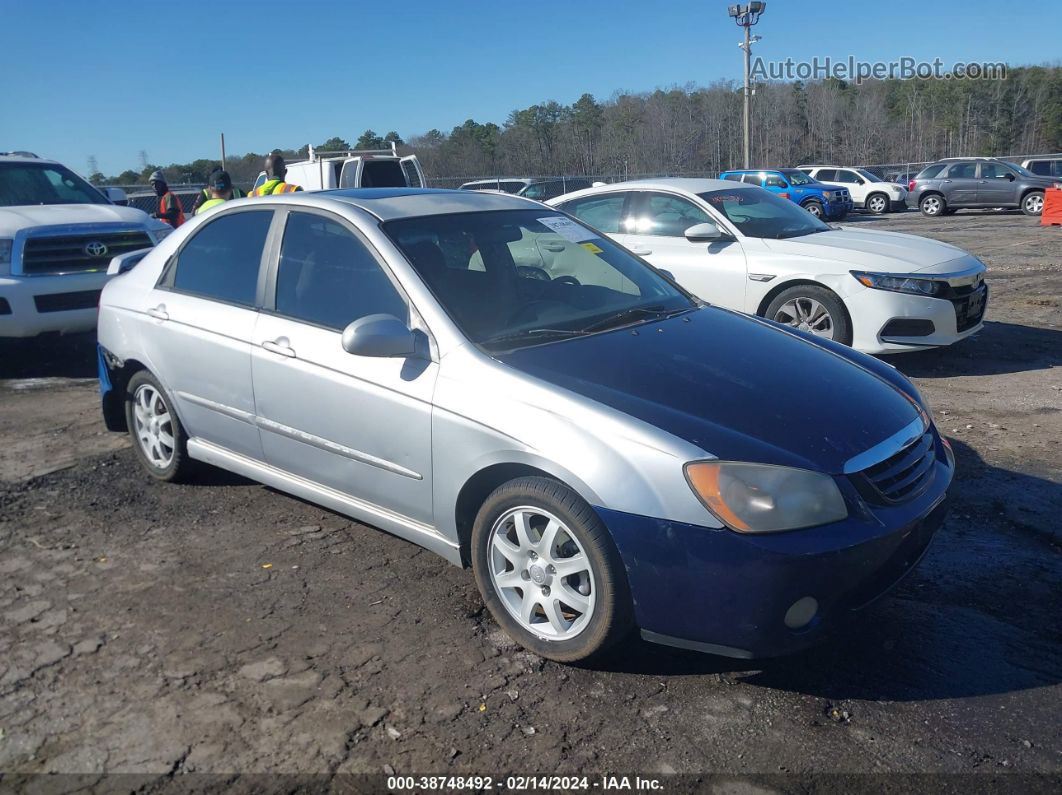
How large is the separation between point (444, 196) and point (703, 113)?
5848cm

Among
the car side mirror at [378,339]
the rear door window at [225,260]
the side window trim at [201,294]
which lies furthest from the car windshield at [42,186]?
the car side mirror at [378,339]

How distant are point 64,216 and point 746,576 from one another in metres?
7.89

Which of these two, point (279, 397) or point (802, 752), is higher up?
point (279, 397)

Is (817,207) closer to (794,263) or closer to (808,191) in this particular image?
(808,191)

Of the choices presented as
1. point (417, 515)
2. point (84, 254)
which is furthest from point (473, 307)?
point (84, 254)

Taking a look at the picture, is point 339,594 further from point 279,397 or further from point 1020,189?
point 1020,189

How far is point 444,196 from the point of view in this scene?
4523mm

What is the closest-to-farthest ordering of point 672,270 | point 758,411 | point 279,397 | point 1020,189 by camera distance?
point 758,411 < point 279,397 < point 672,270 < point 1020,189

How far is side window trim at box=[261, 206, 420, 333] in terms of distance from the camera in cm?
369

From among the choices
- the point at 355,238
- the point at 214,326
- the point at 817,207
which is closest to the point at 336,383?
the point at 355,238

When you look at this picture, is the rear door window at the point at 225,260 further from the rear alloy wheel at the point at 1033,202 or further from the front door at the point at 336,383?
the rear alloy wheel at the point at 1033,202

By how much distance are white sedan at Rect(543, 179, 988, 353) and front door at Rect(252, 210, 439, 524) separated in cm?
404

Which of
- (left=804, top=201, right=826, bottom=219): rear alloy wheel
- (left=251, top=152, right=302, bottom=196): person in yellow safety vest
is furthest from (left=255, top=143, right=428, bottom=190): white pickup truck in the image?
(left=804, top=201, right=826, bottom=219): rear alloy wheel

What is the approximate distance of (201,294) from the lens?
15.3 ft
